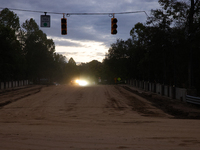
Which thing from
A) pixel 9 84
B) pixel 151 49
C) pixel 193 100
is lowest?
pixel 193 100

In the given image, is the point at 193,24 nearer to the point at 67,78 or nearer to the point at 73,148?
the point at 73,148

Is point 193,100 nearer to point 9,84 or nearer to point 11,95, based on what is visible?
point 11,95

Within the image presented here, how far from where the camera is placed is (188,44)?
21.3m

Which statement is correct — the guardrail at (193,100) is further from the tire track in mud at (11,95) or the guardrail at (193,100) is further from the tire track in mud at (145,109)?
the tire track in mud at (11,95)

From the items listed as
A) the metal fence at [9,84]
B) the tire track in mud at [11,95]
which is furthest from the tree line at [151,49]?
the tire track in mud at [11,95]

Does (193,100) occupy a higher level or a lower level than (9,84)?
lower

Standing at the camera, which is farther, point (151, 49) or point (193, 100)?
point (151, 49)

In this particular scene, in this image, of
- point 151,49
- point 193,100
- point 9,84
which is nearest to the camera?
point 193,100

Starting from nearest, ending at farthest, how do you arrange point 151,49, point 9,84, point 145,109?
point 145,109 < point 151,49 < point 9,84

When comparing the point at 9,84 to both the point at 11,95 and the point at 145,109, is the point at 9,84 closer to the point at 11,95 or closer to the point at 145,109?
the point at 11,95

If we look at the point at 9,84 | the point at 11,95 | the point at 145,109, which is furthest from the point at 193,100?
the point at 9,84

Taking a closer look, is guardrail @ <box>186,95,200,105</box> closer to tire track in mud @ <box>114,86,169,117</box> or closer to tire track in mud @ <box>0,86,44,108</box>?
tire track in mud @ <box>114,86,169,117</box>

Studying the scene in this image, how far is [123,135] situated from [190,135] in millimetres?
2388

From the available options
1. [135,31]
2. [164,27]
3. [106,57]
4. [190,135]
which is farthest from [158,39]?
[106,57]
